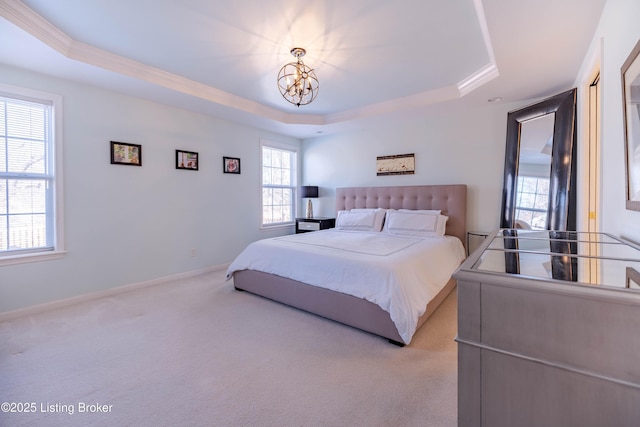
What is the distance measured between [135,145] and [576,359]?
13.9 feet

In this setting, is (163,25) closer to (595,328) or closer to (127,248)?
(127,248)

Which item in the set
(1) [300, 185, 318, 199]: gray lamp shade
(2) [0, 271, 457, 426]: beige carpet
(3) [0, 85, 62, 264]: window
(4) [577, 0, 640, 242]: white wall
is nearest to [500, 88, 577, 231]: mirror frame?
(4) [577, 0, 640, 242]: white wall

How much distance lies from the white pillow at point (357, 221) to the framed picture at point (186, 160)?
2.40 meters

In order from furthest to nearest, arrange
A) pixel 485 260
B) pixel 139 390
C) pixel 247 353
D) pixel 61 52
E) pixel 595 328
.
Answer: pixel 61 52 → pixel 247 353 → pixel 139 390 → pixel 485 260 → pixel 595 328

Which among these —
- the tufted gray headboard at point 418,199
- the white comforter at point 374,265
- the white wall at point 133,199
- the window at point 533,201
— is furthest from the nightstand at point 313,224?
the window at point 533,201

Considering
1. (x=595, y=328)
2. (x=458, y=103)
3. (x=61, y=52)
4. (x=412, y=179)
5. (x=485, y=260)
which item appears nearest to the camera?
(x=595, y=328)

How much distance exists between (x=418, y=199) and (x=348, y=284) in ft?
8.07

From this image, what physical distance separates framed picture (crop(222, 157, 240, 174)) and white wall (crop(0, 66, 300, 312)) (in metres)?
0.09

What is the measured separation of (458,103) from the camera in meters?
3.63

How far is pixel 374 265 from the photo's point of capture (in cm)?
233

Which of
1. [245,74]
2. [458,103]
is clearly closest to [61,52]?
[245,74]

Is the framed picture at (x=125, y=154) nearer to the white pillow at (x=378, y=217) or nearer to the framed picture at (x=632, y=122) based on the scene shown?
the white pillow at (x=378, y=217)

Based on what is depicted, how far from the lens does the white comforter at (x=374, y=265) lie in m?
2.17

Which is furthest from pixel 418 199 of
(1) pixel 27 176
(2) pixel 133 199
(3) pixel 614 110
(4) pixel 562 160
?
(1) pixel 27 176
